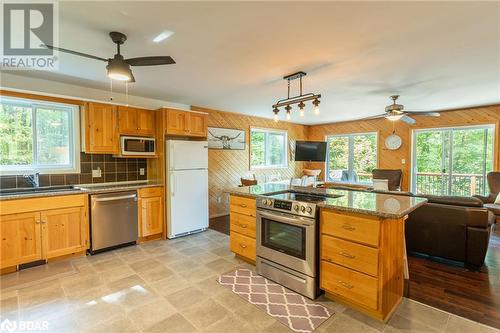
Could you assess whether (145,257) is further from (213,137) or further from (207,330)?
(213,137)

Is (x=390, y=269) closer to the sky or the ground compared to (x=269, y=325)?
closer to the sky

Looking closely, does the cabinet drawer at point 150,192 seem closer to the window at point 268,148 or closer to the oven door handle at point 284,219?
the oven door handle at point 284,219

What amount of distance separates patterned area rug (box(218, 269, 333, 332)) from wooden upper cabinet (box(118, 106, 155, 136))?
110 inches

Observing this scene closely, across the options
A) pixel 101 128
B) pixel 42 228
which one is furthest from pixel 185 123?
pixel 42 228

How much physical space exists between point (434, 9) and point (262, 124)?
16.8 ft

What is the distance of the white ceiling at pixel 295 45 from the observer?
1.88 meters

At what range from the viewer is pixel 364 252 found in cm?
211

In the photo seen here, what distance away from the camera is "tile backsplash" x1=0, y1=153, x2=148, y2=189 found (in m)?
3.42

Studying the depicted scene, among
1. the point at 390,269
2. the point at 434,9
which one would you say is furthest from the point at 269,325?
the point at 434,9

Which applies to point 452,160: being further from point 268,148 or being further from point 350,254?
point 350,254

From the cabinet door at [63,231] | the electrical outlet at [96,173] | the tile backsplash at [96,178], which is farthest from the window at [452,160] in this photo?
the cabinet door at [63,231]

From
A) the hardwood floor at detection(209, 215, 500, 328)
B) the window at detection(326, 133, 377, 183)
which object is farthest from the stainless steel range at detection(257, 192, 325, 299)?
the window at detection(326, 133, 377, 183)

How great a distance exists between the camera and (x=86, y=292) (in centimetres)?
257

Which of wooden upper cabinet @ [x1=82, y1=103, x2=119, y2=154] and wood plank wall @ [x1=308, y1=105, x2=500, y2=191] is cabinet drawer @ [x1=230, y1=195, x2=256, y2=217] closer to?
wooden upper cabinet @ [x1=82, y1=103, x2=119, y2=154]
